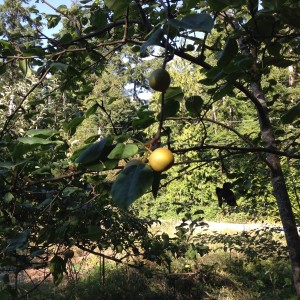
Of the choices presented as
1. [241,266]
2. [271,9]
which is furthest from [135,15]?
[241,266]

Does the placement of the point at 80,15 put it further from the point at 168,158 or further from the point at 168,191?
the point at 168,191

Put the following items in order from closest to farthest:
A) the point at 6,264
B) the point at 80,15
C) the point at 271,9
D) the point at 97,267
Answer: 1. the point at 271,9
2. the point at 6,264
3. the point at 80,15
4. the point at 97,267

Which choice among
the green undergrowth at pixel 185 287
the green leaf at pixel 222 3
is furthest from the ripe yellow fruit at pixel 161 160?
the green undergrowth at pixel 185 287

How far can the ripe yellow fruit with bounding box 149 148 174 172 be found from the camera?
58 cm

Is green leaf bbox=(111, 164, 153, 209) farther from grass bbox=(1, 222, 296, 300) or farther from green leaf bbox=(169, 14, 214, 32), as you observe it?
grass bbox=(1, 222, 296, 300)

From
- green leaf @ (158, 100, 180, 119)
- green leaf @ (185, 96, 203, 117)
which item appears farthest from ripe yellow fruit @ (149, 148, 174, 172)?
green leaf @ (185, 96, 203, 117)

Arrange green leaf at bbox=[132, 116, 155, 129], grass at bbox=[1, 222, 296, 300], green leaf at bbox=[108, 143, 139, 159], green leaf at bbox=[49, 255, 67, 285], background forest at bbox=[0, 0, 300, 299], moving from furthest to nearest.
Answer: grass at bbox=[1, 222, 296, 300], green leaf at bbox=[49, 255, 67, 285], green leaf at bbox=[132, 116, 155, 129], background forest at bbox=[0, 0, 300, 299], green leaf at bbox=[108, 143, 139, 159]

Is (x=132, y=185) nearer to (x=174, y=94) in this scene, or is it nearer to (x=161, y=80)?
(x=161, y=80)

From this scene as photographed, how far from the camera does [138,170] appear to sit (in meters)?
0.60

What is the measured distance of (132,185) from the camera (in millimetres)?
584

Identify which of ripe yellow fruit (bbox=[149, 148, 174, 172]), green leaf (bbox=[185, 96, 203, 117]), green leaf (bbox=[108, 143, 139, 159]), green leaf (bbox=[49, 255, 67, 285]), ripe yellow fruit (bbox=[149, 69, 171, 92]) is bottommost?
green leaf (bbox=[49, 255, 67, 285])

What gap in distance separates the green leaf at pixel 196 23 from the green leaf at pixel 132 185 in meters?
0.25

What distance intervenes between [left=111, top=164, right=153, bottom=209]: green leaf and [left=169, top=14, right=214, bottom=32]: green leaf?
246 mm

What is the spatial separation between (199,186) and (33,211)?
43.4 feet
